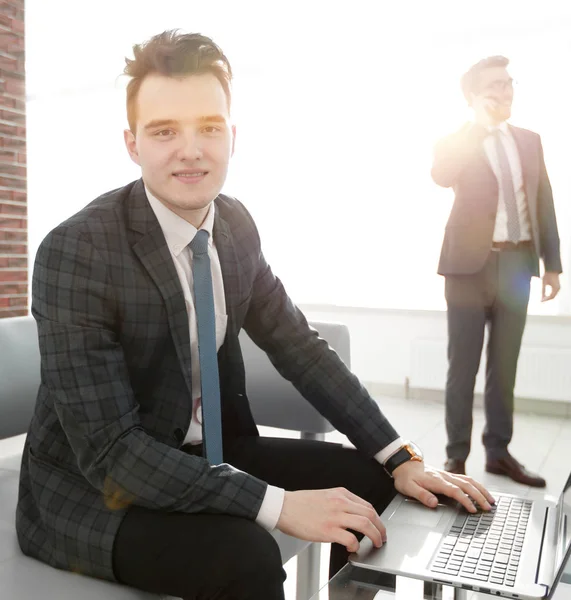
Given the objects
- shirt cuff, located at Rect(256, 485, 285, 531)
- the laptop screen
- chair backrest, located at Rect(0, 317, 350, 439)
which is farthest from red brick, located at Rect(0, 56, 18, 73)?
the laptop screen

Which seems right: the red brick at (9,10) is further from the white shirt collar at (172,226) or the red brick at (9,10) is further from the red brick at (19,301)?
the white shirt collar at (172,226)

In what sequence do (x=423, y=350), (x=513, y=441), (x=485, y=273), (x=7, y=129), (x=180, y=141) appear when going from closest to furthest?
(x=180, y=141), (x=485, y=273), (x=7, y=129), (x=513, y=441), (x=423, y=350)

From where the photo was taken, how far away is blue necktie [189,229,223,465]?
120cm

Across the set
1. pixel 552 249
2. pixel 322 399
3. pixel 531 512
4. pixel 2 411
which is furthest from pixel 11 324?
pixel 552 249

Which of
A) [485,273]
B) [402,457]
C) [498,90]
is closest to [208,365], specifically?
[402,457]

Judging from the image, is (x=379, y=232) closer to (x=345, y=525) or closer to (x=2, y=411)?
(x=2, y=411)

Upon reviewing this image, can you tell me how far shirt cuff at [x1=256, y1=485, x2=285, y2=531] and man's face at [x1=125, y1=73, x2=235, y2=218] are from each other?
53cm

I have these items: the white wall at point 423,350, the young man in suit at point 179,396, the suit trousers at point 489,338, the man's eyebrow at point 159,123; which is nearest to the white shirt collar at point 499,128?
the suit trousers at point 489,338

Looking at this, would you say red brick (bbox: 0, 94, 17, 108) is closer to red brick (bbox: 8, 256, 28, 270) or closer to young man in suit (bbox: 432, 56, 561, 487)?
red brick (bbox: 8, 256, 28, 270)

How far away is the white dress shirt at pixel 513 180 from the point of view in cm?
301

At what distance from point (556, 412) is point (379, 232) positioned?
171 centimetres

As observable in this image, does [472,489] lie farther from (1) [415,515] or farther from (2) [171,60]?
(2) [171,60]

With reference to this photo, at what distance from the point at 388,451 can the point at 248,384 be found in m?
0.69

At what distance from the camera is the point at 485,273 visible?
9.82 ft
